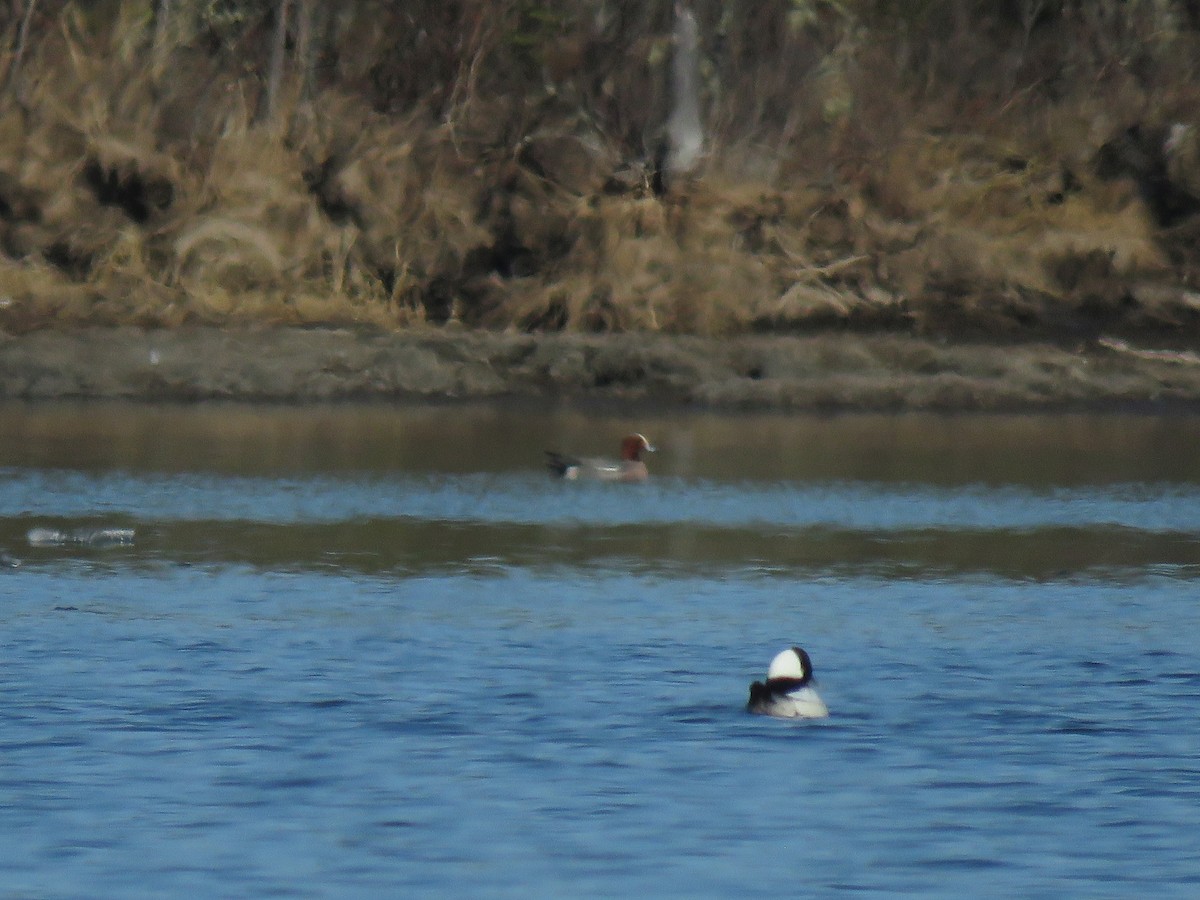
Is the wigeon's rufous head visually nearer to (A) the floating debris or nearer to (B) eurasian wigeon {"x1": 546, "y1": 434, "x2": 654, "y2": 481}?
(B) eurasian wigeon {"x1": 546, "y1": 434, "x2": 654, "y2": 481}

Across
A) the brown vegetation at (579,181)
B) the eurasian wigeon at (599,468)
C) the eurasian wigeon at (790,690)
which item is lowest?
the eurasian wigeon at (599,468)

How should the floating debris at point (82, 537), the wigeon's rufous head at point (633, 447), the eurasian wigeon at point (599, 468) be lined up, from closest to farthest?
1. the floating debris at point (82, 537)
2. the eurasian wigeon at point (599, 468)
3. the wigeon's rufous head at point (633, 447)

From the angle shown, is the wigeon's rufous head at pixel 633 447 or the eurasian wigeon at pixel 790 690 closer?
the eurasian wigeon at pixel 790 690

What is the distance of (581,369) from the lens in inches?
1303

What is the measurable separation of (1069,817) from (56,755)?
13.5 feet

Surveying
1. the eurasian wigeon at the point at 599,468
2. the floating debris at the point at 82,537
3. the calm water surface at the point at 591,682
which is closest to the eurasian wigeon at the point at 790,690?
the calm water surface at the point at 591,682

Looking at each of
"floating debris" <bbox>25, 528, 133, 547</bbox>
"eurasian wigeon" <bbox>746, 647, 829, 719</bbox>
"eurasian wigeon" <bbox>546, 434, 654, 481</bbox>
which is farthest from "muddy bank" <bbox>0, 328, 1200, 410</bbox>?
"eurasian wigeon" <bbox>746, 647, 829, 719</bbox>

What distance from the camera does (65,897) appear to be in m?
8.59

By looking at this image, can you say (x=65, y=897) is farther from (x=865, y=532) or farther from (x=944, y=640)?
(x=865, y=532)

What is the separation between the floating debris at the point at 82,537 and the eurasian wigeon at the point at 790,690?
7.90 metres

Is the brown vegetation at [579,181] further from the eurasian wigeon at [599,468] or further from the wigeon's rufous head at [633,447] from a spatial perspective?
the eurasian wigeon at [599,468]

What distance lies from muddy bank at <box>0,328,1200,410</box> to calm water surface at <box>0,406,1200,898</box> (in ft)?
25.8

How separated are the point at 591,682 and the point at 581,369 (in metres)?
20.4

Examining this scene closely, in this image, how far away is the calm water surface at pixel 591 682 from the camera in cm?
927
